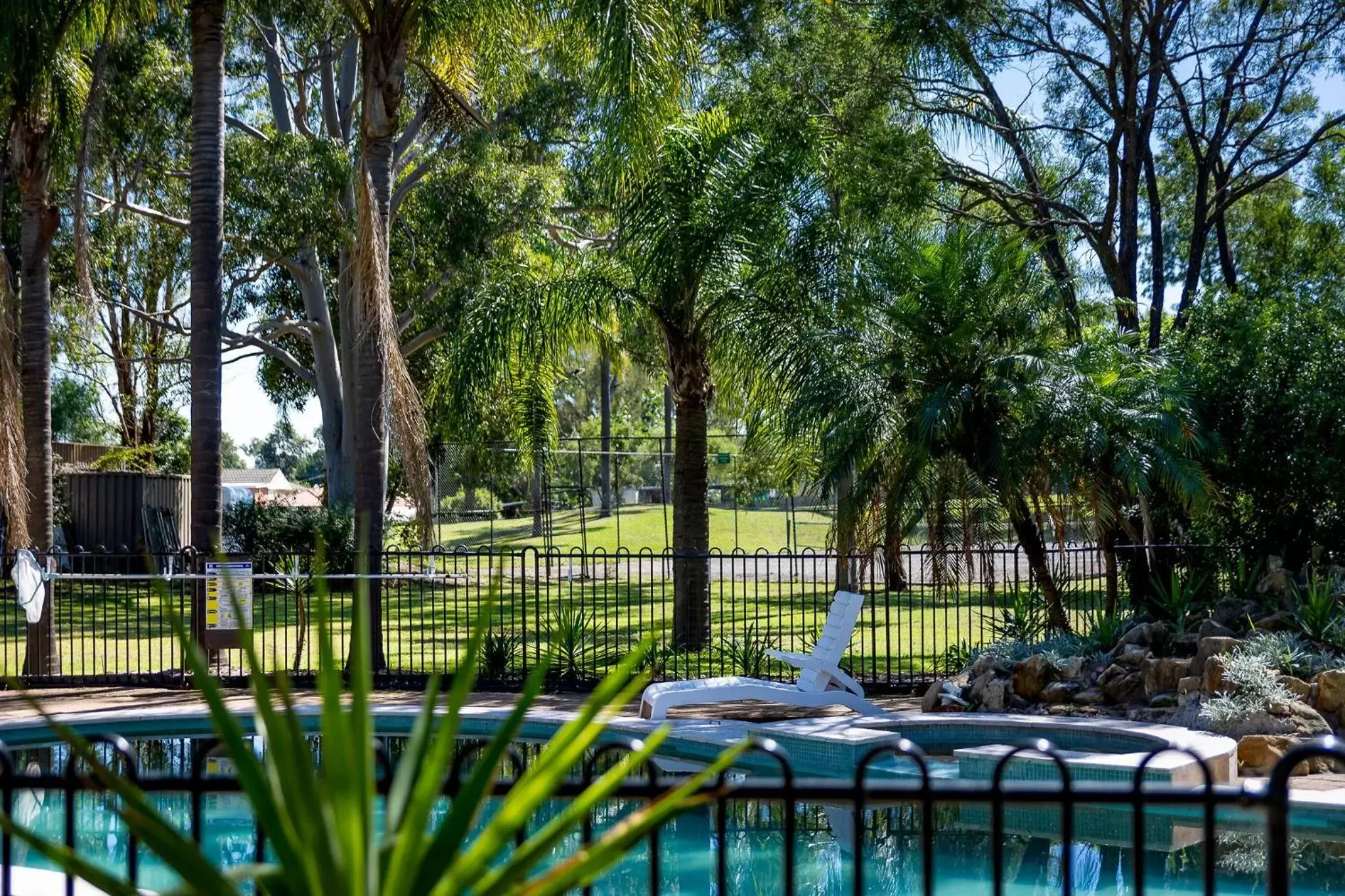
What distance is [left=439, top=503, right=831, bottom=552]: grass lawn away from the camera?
39062mm

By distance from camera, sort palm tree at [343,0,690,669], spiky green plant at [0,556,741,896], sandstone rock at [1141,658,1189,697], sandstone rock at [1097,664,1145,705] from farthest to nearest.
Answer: palm tree at [343,0,690,669]
sandstone rock at [1097,664,1145,705]
sandstone rock at [1141,658,1189,697]
spiky green plant at [0,556,741,896]

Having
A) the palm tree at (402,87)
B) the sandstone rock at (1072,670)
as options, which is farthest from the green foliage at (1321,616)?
the palm tree at (402,87)

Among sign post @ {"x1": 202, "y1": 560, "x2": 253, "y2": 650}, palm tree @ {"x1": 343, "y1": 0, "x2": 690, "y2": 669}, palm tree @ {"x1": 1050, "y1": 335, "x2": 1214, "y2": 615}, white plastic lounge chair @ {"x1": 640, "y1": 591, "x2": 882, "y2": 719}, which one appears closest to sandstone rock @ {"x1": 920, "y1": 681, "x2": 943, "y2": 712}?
white plastic lounge chair @ {"x1": 640, "y1": 591, "x2": 882, "y2": 719}

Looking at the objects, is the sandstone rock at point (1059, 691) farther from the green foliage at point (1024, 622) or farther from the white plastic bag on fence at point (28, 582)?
the white plastic bag on fence at point (28, 582)

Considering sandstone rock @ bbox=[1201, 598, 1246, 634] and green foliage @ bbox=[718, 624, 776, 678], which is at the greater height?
sandstone rock @ bbox=[1201, 598, 1246, 634]

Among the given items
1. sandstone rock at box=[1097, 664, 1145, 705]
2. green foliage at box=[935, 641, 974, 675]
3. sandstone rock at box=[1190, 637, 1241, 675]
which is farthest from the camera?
green foliage at box=[935, 641, 974, 675]

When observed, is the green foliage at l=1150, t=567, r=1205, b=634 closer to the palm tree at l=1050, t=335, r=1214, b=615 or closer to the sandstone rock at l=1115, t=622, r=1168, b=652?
the sandstone rock at l=1115, t=622, r=1168, b=652

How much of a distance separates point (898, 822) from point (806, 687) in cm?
292

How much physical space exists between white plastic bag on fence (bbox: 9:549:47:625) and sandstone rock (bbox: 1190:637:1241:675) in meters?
10.1

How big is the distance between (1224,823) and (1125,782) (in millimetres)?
610

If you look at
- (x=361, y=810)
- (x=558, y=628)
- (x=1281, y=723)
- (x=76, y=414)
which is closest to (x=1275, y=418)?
(x=1281, y=723)

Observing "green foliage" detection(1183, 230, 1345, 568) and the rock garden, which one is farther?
"green foliage" detection(1183, 230, 1345, 568)

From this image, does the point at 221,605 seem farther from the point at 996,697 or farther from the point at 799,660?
the point at 996,697

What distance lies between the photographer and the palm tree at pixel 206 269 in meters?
13.0
